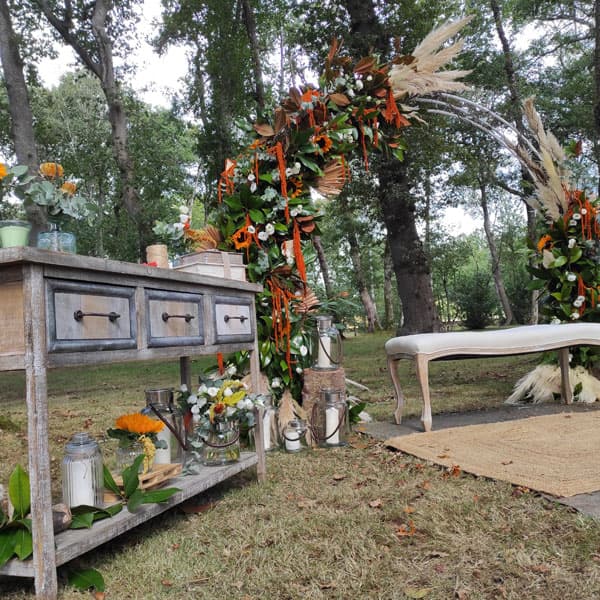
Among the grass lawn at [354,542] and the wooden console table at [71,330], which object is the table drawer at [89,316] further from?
the grass lawn at [354,542]

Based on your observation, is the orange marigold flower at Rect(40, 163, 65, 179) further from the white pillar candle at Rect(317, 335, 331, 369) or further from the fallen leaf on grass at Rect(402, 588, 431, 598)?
the white pillar candle at Rect(317, 335, 331, 369)

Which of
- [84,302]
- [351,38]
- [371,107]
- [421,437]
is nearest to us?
[84,302]

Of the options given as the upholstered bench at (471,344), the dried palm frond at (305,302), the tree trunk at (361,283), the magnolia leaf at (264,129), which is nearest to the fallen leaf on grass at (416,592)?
the upholstered bench at (471,344)

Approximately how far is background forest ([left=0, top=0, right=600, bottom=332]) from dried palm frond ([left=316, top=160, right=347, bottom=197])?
490 mm

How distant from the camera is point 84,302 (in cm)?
185

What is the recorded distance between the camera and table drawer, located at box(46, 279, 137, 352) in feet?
5.64

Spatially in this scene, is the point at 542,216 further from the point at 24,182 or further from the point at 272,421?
the point at 24,182

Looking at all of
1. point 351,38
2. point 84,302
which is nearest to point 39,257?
point 84,302

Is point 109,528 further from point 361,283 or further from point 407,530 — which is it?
point 361,283

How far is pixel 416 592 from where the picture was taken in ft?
5.54

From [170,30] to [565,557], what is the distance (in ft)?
54.6

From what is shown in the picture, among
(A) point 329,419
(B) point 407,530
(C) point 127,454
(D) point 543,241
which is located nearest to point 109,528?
(C) point 127,454

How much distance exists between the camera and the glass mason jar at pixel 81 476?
2.05m

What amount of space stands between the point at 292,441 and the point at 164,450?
118 centimetres
